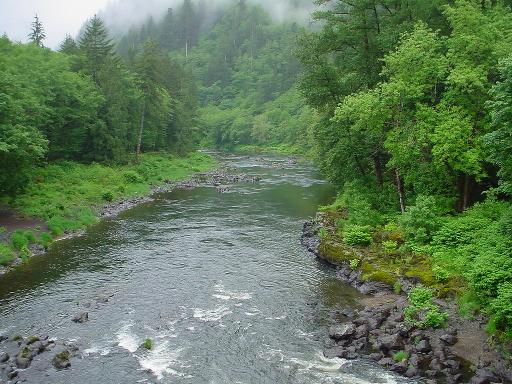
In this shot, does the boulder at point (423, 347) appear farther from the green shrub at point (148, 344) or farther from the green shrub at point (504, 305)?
the green shrub at point (148, 344)

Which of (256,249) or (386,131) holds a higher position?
(386,131)

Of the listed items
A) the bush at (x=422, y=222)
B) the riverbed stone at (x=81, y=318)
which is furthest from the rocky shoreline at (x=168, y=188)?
the bush at (x=422, y=222)

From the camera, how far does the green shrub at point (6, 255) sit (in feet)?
101

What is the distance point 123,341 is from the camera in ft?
69.8

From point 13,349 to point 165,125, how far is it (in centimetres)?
6682

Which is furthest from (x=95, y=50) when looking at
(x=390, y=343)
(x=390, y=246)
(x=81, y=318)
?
(x=390, y=343)

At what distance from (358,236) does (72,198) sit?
3041cm

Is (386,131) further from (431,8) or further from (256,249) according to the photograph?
(256,249)

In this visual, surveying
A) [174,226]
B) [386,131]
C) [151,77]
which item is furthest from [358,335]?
[151,77]

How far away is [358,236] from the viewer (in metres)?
32.1

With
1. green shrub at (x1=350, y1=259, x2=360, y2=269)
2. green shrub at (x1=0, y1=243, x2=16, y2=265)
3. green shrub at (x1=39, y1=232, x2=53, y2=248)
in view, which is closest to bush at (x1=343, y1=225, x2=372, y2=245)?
green shrub at (x1=350, y1=259, x2=360, y2=269)

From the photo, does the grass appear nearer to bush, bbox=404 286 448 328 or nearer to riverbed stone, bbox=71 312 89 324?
riverbed stone, bbox=71 312 89 324

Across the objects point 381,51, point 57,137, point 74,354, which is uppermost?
point 381,51

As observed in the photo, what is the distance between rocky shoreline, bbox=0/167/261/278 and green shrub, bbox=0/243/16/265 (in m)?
0.33
